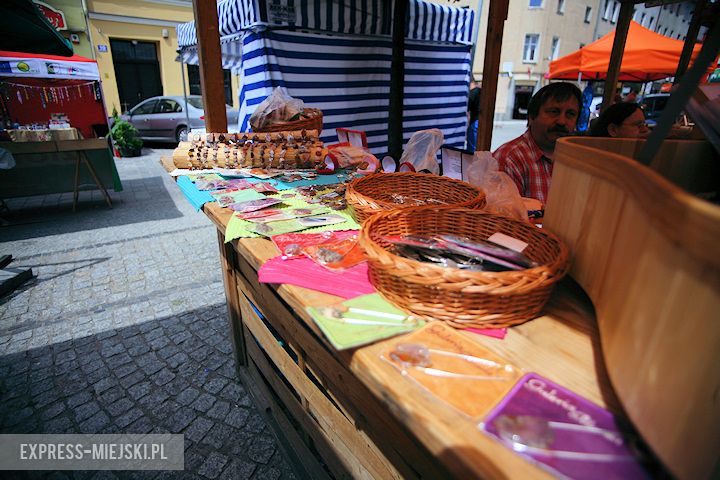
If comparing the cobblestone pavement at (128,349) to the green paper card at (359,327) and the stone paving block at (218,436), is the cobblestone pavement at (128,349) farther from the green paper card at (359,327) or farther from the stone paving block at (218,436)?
the green paper card at (359,327)

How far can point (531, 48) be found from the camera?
27625 mm

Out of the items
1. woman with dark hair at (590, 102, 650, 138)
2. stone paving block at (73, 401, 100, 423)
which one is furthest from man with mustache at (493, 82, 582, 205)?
stone paving block at (73, 401, 100, 423)

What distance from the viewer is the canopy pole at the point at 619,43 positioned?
17.0 feet

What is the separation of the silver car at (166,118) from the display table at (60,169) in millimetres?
5590

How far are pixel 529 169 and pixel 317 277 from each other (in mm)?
2079

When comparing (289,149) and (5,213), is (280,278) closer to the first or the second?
(289,149)

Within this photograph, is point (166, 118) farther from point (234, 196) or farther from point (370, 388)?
point (370, 388)

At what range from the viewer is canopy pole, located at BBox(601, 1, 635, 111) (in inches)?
204

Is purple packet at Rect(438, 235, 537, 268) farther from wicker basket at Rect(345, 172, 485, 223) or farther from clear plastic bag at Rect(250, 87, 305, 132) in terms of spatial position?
clear plastic bag at Rect(250, 87, 305, 132)

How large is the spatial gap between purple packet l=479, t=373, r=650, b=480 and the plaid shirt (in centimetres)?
214

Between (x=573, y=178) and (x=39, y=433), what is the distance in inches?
111

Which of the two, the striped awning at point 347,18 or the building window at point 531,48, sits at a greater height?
the building window at point 531,48

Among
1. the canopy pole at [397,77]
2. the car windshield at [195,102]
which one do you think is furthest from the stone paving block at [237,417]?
the car windshield at [195,102]

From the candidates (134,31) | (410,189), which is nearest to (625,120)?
(410,189)
